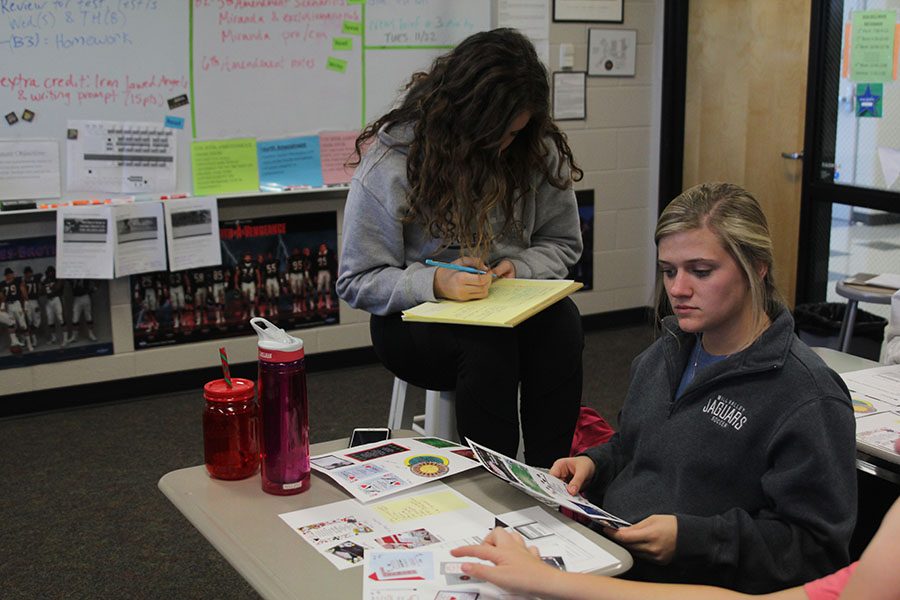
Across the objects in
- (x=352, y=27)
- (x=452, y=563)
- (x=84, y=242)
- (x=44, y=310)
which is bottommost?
(x=44, y=310)

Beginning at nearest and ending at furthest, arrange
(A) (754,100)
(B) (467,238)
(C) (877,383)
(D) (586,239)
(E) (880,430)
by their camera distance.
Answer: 1. (E) (880,430)
2. (C) (877,383)
3. (B) (467,238)
4. (A) (754,100)
5. (D) (586,239)

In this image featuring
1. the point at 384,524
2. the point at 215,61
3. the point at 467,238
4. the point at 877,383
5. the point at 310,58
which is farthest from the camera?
the point at 310,58

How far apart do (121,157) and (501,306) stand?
6.68ft

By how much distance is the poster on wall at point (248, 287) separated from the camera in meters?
3.82

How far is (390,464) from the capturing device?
1.54m

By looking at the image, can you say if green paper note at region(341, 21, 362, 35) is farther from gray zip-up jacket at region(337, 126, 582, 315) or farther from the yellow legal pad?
the yellow legal pad

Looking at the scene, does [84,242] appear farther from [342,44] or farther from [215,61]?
[342,44]

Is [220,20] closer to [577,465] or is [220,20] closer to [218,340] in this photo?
[218,340]

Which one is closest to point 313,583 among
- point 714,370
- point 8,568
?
point 714,370

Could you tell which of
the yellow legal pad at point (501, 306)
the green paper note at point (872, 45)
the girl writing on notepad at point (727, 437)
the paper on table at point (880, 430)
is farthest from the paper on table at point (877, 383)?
the green paper note at point (872, 45)

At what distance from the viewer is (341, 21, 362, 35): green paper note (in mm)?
3898

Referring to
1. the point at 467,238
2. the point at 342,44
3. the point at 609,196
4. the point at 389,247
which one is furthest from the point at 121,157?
the point at 609,196

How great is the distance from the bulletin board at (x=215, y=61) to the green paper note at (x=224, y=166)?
0.11 ft

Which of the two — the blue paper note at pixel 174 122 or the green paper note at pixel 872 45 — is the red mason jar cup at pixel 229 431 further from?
the green paper note at pixel 872 45
